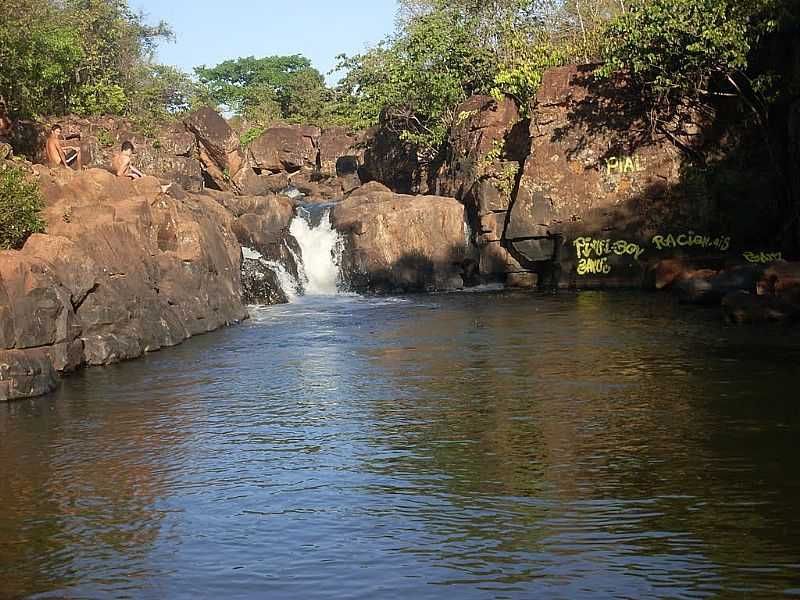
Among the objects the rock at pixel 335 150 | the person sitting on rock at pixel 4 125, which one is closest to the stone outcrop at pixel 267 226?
the person sitting on rock at pixel 4 125

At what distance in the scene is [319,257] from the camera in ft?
97.5

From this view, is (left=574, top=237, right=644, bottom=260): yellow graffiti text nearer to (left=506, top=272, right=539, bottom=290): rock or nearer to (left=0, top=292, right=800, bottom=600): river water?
(left=506, top=272, right=539, bottom=290): rock

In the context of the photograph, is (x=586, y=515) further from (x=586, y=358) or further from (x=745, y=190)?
(x=745, y=190)

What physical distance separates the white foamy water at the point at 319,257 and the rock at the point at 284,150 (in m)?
19.2

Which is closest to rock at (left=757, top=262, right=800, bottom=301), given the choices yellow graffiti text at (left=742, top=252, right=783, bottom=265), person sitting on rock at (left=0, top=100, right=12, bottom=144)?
yellow graffiti text at (left=742, top=252, right=783, bottom=265)

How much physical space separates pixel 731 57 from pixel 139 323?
51.3 ft

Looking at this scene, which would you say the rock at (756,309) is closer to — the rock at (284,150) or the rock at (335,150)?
the rock at (335,150)

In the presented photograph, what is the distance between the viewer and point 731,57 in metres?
24.6

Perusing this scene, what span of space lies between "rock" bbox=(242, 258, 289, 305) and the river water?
8.79 metres

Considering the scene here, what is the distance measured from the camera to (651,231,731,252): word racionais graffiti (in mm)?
26516

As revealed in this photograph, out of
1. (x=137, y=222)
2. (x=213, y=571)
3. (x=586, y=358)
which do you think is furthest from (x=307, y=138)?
(x=213, y=571)

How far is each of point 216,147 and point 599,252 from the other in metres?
23.0

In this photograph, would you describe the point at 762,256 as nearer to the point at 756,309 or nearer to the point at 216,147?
the point at 756,309

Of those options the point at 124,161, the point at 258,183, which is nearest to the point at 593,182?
→ the point at 124,161
